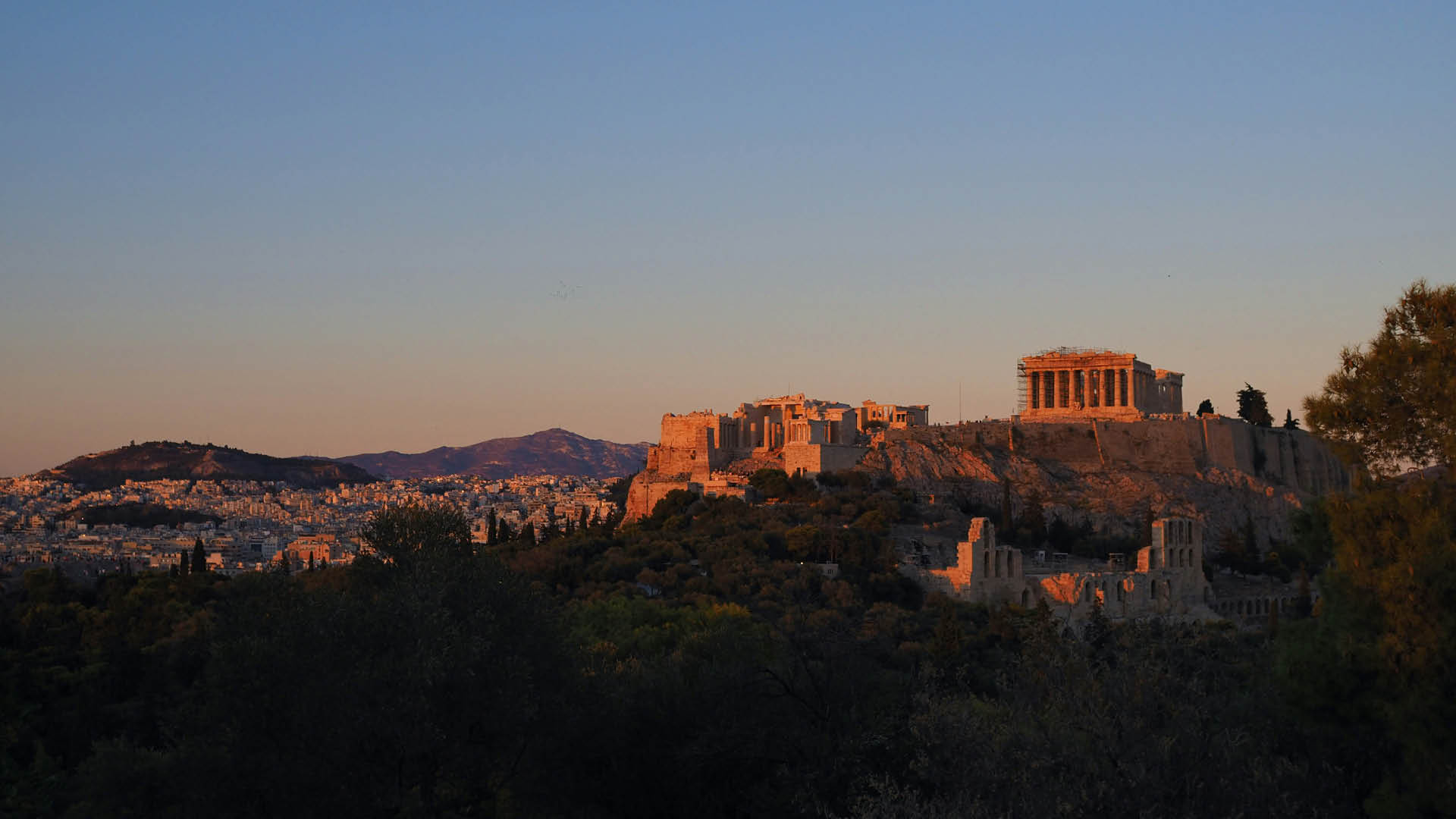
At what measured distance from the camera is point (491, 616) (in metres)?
17.9

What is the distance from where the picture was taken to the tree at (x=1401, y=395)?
14789 mm

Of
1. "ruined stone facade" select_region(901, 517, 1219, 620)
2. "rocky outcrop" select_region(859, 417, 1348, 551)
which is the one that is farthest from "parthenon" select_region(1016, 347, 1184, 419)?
"ruined stone facade" select_region(901, 517, 1219, 620)

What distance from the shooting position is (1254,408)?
251ft

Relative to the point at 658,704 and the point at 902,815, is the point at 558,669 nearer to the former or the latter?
the point at 658,704

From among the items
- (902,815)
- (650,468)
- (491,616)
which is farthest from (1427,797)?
(650,468)

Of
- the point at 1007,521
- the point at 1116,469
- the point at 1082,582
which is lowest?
the point at 1082,582

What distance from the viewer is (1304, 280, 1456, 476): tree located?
14789 mm

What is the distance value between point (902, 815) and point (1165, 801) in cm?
219

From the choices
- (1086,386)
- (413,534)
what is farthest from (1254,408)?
(413,534)

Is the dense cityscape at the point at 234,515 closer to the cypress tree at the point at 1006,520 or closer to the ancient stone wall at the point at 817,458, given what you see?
the ancient stone wall at the point at 817,458

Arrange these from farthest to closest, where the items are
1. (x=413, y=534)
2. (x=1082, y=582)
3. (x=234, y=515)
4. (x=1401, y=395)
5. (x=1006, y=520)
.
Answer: (x=234, y=515)
(x=1006, y=520)
(x=1082, y=582)
(x=413, y=534)
(x=1401, y=395)

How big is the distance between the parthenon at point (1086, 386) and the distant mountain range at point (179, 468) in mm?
91254

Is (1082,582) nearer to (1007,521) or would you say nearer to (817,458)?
(1007,521)

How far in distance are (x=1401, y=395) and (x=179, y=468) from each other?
141764mm
